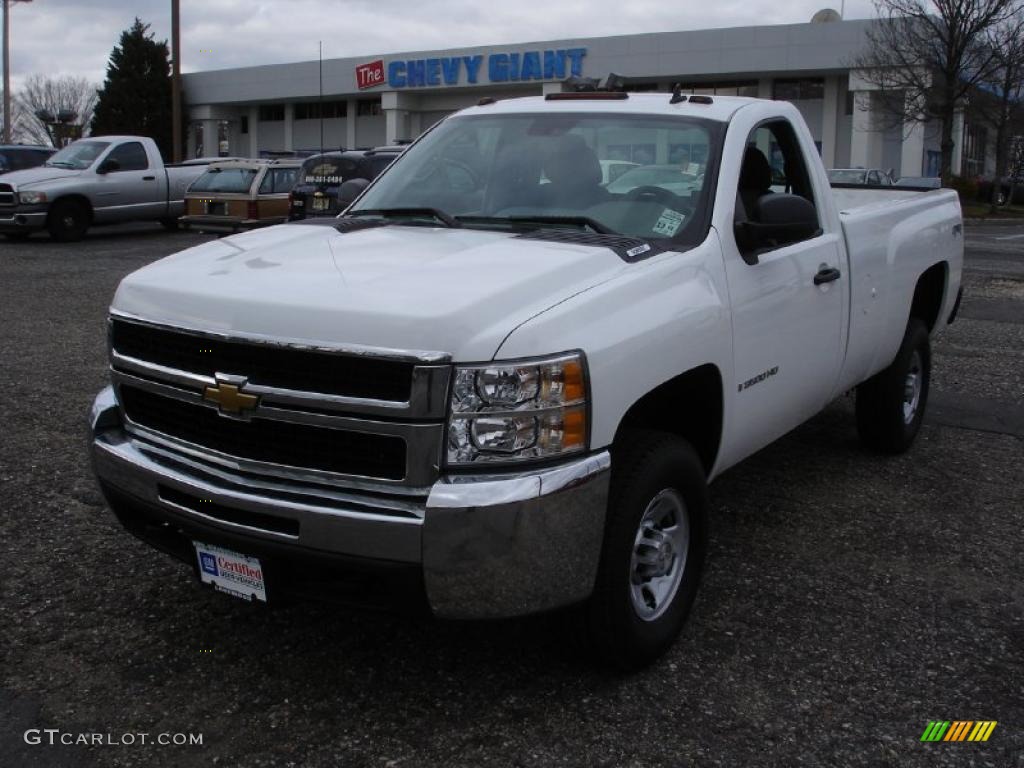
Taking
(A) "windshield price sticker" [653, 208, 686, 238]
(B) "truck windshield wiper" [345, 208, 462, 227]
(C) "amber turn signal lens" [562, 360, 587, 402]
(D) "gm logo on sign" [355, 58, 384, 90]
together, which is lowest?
(C) "amber turn signal lens" [562, 360, 587, 402]

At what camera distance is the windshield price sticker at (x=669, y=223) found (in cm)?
405

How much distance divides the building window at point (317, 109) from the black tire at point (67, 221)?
1536 inches

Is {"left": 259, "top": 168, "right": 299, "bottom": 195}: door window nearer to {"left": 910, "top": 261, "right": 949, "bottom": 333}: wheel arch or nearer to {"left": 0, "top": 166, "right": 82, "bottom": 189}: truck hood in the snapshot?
{"left": 0, "top": 166, "right": 82, "bottom": 189}: truck hood

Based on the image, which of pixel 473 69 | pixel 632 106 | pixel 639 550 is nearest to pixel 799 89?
pixel 473 69

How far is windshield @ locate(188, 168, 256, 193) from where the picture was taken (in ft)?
64.3

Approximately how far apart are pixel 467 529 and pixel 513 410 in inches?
13.6

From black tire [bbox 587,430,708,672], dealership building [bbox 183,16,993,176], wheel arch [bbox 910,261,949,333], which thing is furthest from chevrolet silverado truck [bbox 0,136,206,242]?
black tire [bbox 587,430,708,672]

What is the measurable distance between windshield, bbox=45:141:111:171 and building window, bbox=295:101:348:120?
3826 centimetres

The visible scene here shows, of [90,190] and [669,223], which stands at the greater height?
[90,190]

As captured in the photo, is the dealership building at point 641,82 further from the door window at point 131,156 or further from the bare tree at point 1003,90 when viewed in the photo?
the door window at point 131,156

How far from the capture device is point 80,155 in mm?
20500

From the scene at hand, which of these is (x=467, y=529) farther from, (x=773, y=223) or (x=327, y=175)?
(x=327, y=175)

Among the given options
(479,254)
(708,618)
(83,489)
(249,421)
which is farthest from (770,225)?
(83,489)

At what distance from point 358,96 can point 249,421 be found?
55459 mm
